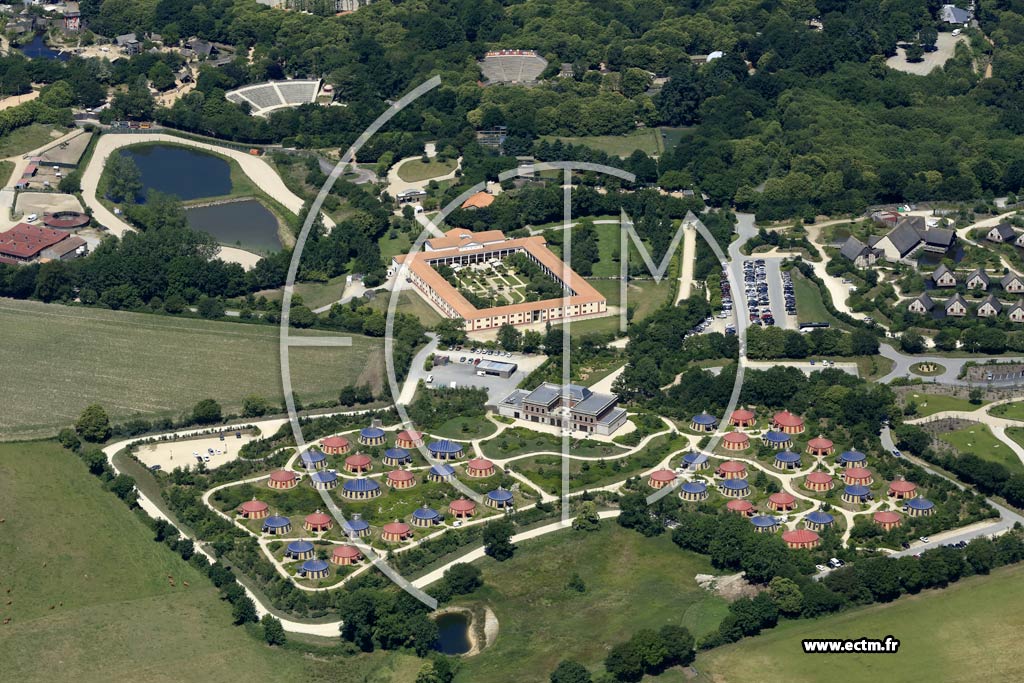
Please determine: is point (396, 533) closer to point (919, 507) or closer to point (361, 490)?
point (361, 490)

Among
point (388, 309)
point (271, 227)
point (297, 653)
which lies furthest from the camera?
point (271, 227)

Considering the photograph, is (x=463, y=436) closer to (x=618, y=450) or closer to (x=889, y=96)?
(x=618, y=450)

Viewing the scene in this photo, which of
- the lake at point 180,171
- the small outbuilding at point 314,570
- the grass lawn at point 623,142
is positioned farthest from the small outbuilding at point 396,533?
the grass lawn at point 623,142

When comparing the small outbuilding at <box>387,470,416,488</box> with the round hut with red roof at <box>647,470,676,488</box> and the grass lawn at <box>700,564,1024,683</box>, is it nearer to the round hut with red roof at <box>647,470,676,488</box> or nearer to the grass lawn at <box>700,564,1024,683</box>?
the round hut with red roof at <box>647,470,676,488</box>

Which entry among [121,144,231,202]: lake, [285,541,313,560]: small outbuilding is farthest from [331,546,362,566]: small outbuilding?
[121,144,231,202]: lake

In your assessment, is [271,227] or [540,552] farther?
[271,227]

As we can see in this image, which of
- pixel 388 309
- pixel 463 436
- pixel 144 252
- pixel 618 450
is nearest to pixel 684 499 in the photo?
pixel 618 450

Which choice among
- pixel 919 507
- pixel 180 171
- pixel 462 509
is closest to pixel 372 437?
pixel 462 509
